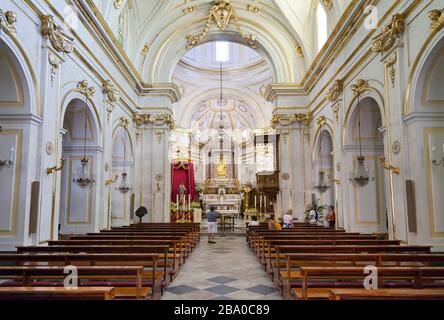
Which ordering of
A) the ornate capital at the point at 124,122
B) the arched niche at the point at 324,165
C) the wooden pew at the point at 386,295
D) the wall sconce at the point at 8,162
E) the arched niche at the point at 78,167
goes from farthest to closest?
the arched niche at the point at 324,165, the ornate capital at the point at 124,122, the arched niche at the point at 78,167, the wall sconce at the point at 8,162, the wooden pew at the point at 386,295

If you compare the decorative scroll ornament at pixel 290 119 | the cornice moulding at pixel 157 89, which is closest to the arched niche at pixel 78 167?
the cornice moulding at pixel 157 89

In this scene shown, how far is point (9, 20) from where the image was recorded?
6035mm

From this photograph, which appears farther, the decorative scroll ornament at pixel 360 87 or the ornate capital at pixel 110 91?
the ornate capital at pixel 110 91

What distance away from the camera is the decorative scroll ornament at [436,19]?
5765 mm

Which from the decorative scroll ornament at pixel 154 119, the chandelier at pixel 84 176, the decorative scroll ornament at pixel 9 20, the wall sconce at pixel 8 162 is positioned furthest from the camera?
the decorative scroll ornament at pixel 154 119

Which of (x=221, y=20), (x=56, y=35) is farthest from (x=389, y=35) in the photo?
(x=221, y=20)

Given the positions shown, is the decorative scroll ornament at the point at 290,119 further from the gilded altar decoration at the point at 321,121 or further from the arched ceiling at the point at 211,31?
the gilded altar decoration at the point at 321,121

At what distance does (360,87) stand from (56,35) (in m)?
7.37

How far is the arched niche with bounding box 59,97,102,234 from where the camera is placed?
10.2 metres

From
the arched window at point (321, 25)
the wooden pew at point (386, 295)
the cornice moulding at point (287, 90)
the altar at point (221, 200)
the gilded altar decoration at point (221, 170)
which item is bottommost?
the wooden pew at point (386, 295)

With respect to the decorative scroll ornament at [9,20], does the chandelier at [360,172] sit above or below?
below

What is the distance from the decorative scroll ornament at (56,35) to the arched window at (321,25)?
8809 millimetres
